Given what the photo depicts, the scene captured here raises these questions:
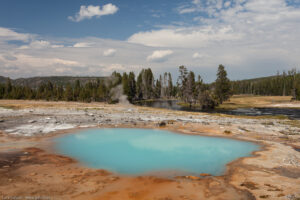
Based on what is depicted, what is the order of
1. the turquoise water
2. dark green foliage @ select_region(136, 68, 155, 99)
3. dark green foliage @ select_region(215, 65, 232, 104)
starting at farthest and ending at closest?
dark green foliage @ select_region(136, 68, 155, 99), dark green foliage @ select_region(215, 65, 232, 104), the turquoise water

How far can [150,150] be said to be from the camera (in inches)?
769

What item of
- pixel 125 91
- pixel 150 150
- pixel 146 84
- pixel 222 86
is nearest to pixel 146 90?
pixel 146 84

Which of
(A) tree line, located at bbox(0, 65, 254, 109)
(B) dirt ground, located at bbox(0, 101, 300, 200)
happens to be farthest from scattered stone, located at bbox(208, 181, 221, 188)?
(A) tree line, located at bbox(0, 65, 254, 109)

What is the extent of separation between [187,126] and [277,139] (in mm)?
11106

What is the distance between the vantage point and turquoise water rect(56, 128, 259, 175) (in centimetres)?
1452

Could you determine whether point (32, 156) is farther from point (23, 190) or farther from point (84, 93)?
point (84, 93)

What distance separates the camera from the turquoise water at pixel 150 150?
14516mm

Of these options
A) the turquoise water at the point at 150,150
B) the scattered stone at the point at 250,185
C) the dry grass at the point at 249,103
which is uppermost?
the dry grass at the point at 249,103

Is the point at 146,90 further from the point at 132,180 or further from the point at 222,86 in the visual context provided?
the point at 132,180

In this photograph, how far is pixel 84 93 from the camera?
9919 centimetres

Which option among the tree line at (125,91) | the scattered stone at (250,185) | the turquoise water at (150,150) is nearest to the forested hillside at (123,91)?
the tree line at (125,91)

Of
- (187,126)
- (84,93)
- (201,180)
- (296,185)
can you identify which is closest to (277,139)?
(187,126)

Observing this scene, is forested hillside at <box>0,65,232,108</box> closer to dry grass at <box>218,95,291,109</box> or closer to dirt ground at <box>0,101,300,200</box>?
dry grass at <box>218,95,291,109</box>

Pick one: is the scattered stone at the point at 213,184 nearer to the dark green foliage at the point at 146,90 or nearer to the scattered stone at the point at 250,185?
the scattered stone at the point at 250,185
